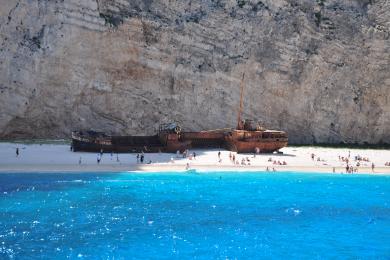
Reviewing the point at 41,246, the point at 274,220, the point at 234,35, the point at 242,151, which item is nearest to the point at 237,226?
the point at 274,220

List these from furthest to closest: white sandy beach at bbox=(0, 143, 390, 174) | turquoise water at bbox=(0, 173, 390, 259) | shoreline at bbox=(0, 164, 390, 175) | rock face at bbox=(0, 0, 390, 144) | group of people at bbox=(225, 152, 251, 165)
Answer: rock face at bbox=(0, 0, 390, 144) < group of people at bbox=(225, 152, 251, 165) < white sandy beach at bbox=(0, 143, 390, 174) < shoreline at bbox=(0, 164, 390, 175) < turquoise water at bbox=(0, 173, 390, 259)

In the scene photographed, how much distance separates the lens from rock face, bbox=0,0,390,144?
43938 mm

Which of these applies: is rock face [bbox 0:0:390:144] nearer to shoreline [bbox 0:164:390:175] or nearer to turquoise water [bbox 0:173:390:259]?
shoreline [bbox 0:164:390:175]

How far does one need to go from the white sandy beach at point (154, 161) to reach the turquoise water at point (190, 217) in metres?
1.86

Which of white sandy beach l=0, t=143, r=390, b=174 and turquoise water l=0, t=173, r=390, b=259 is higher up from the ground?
white sandy beach l=0, t=143, r=390, b=174

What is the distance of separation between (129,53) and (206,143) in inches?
385

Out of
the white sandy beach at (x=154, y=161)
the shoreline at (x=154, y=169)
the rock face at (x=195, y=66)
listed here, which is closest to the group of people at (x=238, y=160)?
the white sandy beach at (x=154, y=161)

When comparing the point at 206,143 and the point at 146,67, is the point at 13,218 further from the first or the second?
the point at 146,67

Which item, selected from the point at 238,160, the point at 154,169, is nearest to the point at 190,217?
the point at 154,169

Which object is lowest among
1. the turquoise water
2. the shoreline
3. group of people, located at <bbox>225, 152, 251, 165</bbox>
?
the turquoise water

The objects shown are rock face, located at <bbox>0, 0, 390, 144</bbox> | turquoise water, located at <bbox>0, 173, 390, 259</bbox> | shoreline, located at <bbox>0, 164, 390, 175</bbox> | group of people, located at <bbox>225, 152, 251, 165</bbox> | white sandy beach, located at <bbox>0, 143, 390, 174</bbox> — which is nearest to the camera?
turquoise water, located at <bbox>0, 173, 390, 259</bbox>

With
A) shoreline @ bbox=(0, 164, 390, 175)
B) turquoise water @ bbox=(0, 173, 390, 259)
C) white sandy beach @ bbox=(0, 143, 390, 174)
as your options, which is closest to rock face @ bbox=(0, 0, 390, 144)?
white sandy beach @ bbox=(0, 143, 390, 174)

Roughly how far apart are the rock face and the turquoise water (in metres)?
14.8

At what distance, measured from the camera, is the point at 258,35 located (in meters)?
48.7
